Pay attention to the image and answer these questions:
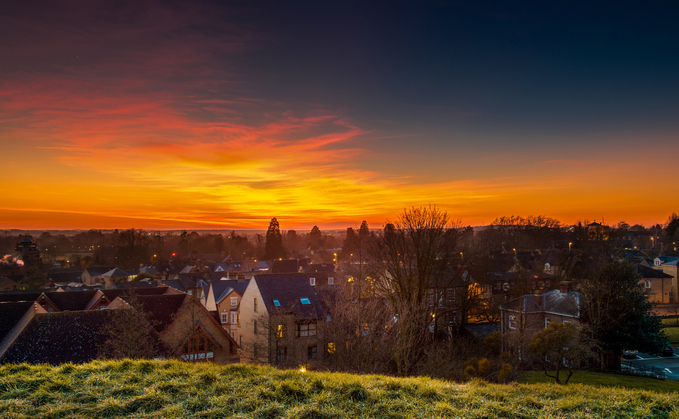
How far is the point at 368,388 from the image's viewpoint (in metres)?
6.65

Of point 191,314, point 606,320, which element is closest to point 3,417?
point 191,314

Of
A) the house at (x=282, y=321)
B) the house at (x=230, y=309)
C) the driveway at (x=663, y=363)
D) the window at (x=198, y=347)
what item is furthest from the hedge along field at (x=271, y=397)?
the driveway at (x=663, y=363)

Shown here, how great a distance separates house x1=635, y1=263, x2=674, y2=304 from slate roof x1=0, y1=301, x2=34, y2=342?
7309 centimetres

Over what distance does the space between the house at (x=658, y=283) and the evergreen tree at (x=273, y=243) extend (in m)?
72.6

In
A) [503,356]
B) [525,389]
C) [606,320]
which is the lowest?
[503,356]

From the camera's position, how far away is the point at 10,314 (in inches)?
882

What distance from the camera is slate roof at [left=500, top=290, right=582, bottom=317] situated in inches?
1108

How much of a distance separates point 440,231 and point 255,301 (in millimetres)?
15067

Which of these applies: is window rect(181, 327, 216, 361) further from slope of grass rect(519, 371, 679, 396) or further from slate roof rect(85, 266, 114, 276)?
slate roof rect(85, 266, 114, 276)

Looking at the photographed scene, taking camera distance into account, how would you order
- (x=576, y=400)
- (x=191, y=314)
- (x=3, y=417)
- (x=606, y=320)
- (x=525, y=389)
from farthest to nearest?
(x=606, y=320) < (x=191, y=314) < (x=525, y=389) < (x=576, y=400) < (x=3, y=417)

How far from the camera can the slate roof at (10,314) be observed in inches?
847

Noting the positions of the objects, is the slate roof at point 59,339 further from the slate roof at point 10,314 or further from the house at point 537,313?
the house at point 537,313

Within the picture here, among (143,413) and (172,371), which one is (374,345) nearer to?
(172,371)

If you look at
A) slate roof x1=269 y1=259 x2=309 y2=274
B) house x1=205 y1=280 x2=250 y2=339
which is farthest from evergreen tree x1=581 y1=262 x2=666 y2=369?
slate roof x1=269 y1=259 x2=309 y2=274
